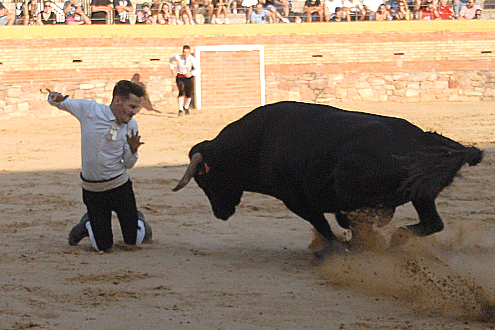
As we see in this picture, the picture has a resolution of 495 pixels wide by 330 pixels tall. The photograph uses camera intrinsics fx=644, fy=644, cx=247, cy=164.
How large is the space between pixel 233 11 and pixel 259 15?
0.85 meters

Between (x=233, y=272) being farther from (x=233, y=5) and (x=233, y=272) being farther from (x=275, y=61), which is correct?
(x=233, y=5)

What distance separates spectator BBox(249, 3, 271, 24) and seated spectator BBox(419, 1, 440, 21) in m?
4.59

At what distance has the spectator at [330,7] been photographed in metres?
18.3

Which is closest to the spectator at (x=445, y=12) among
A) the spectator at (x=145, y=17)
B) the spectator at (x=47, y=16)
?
the spectator at (x=145, y=17)

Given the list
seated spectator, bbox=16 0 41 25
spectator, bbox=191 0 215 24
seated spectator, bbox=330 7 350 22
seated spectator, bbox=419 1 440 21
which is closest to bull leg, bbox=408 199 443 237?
seated spectator, bbox=16 0 41 25

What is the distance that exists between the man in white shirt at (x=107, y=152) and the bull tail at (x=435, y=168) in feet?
6.45

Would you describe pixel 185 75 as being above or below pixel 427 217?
above

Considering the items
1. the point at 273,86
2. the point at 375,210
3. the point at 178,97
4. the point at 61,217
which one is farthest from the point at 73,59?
the point at 375,210

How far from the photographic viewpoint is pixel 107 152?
185 inches

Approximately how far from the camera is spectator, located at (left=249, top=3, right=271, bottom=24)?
1814 centimetres

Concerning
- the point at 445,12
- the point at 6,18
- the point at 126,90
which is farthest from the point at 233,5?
the point at 126,90

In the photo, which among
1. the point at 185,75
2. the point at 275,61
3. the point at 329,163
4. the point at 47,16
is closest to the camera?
the point at 329,163

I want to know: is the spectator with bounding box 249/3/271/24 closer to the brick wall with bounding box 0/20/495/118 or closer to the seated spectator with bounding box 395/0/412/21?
the brick wall with bounding box 0/20/495/118

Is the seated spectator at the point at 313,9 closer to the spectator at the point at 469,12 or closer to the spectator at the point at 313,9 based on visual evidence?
the spectator at the point at 313,9
